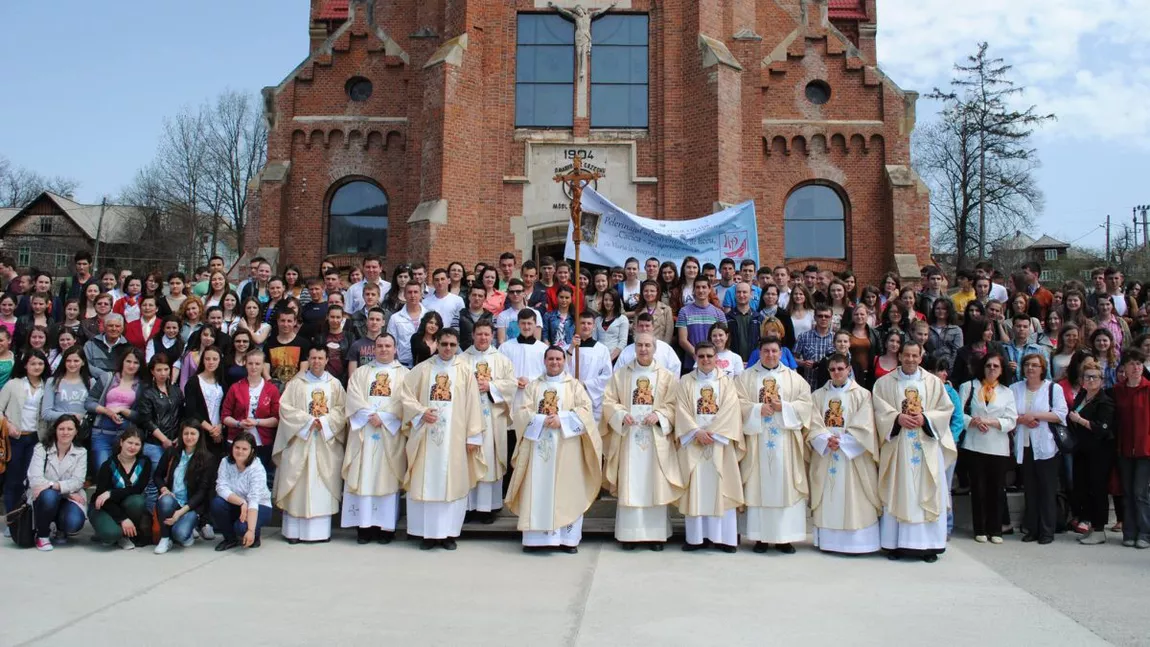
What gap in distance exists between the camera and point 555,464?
8078mm

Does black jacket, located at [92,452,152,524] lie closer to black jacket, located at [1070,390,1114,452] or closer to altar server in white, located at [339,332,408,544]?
altar server in white, located at [339,332,408,544]

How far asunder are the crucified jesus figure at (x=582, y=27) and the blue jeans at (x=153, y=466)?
43.1ft

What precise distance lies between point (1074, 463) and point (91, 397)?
9.71m

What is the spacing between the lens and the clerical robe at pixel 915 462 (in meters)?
7.80

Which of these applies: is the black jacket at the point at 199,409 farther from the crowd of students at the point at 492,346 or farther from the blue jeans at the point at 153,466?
the blue jeans at the point at 153,466

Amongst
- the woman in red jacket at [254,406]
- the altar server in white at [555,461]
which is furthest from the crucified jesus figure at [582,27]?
the woman in red jacket at [254,406]

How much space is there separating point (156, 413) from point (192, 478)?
0.86 m

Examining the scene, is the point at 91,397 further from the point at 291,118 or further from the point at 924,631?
the point at 291,118

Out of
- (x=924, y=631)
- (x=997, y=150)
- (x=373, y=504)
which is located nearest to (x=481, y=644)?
(x=924, y=631)

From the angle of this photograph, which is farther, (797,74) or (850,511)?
(797,74)

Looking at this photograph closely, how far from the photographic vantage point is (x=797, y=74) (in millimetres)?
20078

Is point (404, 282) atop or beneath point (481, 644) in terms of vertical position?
atop

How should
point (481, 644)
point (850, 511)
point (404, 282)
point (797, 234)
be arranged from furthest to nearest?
point (797, 234) < point (404, 282) < point (850, 511) < point (481, 644)

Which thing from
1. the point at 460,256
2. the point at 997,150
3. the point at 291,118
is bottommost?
the point at 460,256
